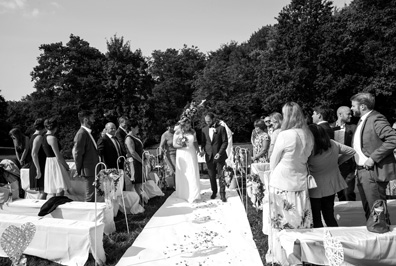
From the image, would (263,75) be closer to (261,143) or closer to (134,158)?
(261,143)

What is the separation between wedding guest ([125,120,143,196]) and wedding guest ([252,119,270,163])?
→ 114 inches

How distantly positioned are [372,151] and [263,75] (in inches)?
1145

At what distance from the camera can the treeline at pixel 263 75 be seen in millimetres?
25719

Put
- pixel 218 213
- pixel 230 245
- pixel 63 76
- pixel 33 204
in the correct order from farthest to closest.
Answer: pixel 63 76
pixel 218 213
pixel 33 204
pixel 230 245

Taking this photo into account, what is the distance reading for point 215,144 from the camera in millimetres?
7352

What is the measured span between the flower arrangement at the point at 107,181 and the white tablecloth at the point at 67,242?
1004 millimetres

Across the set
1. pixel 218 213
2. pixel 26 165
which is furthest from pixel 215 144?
pixel 26 165

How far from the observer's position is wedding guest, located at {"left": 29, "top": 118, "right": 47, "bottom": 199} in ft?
19.2

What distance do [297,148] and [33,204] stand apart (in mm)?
4691

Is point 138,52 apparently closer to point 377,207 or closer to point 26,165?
point 26,165

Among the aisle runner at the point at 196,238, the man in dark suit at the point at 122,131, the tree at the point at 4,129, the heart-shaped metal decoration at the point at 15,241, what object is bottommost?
the aisle runner at the point at 196,238

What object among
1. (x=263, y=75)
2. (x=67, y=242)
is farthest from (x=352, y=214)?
(x=263, y=75)

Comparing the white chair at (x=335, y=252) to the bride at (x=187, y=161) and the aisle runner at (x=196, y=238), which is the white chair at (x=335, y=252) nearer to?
the aisle runner at (x=196, y=238)

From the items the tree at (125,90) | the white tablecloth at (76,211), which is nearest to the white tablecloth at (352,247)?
the white tablecloth at (76,211)
